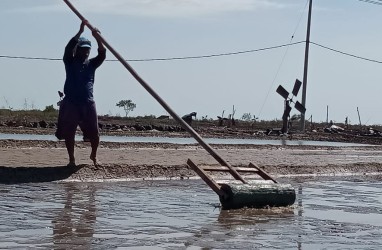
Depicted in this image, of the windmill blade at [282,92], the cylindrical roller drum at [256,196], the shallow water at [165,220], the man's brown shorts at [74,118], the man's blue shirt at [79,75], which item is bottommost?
the shallow water at [165,220]

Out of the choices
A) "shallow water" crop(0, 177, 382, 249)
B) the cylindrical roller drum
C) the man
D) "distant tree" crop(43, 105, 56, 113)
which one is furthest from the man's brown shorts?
"distant tree" crop(43, 105, 56, 113)

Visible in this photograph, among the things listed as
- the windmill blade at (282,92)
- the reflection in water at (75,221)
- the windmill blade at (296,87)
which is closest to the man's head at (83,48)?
the reflection in water at (75,221)

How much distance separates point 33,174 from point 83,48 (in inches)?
70.2

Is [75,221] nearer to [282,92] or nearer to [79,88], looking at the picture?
[79,88]

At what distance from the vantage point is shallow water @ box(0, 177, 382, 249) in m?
6.60

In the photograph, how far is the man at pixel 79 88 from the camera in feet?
35.9

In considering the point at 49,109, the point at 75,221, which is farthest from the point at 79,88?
the point at 49,109

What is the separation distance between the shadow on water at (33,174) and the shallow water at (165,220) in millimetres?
378

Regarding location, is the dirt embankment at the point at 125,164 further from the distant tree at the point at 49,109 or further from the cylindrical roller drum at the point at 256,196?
the distant tree at the point at 49,109

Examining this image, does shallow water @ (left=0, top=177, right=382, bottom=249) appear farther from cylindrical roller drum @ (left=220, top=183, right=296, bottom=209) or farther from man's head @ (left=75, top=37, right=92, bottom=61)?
man's head @ (left=75, top=37, right=92, bottom=61)

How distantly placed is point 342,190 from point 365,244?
5222 mm

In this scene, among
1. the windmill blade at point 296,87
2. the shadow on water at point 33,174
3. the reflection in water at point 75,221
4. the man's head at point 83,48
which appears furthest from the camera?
the windmill blade at point 296,87

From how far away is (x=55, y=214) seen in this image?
7742mm

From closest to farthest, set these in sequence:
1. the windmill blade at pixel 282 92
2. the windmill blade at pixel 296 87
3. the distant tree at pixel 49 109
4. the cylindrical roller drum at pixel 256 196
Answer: the cylindrical roller drum at pixel 256 196 < the windmill blade at pixel 282 92 < the windmill blade at pixel 296 87 < the distant tree at pixel 49 109
